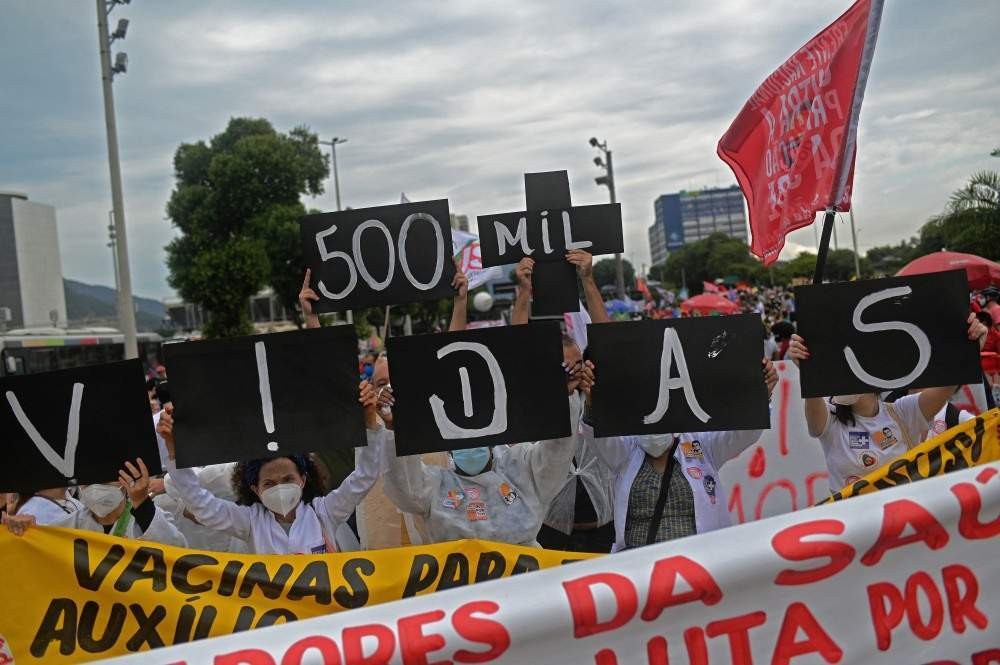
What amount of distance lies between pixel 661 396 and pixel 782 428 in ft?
9.29

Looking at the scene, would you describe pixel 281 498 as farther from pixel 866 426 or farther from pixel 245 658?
pixel 866 426

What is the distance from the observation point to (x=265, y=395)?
331 cm

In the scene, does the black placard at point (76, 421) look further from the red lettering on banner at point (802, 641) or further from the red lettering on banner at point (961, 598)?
the red lettering on banner at point (961, 598)

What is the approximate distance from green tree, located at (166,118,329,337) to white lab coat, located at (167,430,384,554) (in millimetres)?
Result: 27465

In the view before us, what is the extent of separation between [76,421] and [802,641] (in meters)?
2.60

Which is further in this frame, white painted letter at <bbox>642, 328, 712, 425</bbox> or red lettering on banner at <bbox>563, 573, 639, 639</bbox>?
white painted letter at <bbox>642, 328, 712, 425</bbox>

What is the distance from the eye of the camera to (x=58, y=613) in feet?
9.50

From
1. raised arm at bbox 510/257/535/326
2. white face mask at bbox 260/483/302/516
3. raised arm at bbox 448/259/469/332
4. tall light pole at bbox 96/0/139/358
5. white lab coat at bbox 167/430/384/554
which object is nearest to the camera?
white lab coat at bbox 167/430/384/554

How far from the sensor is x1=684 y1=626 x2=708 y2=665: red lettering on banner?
232cm

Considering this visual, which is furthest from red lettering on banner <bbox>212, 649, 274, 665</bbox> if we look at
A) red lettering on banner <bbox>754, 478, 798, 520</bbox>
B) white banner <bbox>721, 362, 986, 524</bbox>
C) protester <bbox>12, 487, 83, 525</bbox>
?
red lettering on banner <bbox>754, 478, 798, 520</bbox>

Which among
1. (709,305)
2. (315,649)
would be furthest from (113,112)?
(315,649)

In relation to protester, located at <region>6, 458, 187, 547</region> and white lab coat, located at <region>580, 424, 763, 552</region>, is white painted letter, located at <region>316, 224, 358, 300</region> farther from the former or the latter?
white lab coat, located at <region>580, 424, 763, 552</region>

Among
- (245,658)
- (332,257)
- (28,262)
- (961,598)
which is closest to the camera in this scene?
(245,658)

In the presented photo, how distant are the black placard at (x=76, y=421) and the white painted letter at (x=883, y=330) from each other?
8.94ft
